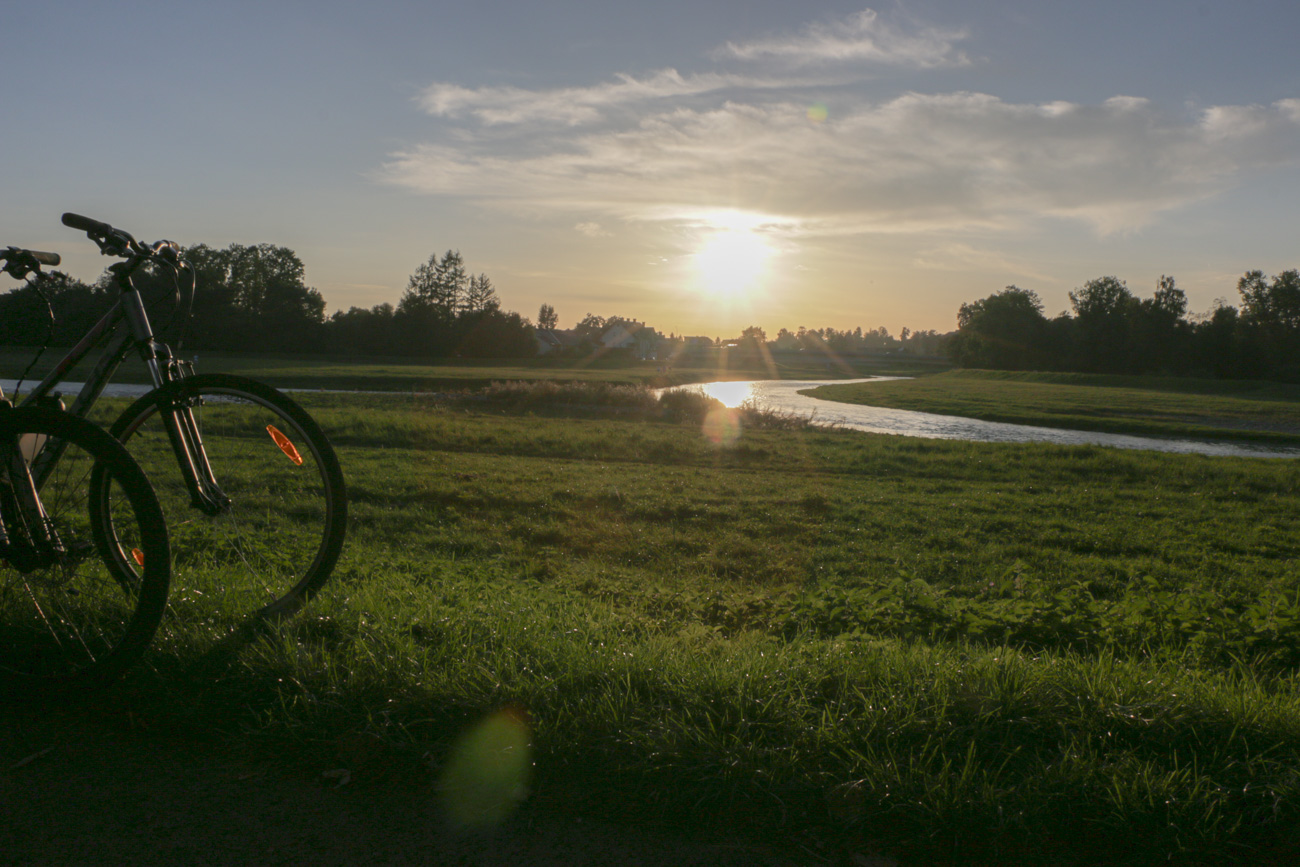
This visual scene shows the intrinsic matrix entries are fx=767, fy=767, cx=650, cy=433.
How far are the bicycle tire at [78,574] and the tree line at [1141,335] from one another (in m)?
102

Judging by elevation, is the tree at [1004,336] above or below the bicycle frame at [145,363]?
above

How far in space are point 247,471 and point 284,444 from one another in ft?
2.55

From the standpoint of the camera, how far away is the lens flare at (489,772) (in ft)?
7.22

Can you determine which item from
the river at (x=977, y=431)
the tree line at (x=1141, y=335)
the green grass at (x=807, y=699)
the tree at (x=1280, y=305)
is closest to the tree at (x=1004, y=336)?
the tree line at (x=1141, y=335)

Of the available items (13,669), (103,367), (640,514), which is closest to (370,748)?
(13,669)

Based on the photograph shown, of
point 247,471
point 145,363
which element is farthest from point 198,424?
point 247,471

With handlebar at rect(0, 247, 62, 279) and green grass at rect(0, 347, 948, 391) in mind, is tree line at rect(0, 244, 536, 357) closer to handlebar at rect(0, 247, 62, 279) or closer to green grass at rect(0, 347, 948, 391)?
green grass at rect(0, 347, 948, 391)

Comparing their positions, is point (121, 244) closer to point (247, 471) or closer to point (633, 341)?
point (247, 471)

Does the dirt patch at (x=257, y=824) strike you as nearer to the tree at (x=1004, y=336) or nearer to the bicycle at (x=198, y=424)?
the bicycle at (x=198, y=424)

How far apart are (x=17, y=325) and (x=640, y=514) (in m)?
7.63

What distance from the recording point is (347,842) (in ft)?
6.78

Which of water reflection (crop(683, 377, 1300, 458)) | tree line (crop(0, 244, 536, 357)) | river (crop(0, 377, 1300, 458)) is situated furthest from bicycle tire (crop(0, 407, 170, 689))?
tree line (crop(0, 244, 536, 357))

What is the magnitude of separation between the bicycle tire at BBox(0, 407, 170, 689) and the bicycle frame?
175mm

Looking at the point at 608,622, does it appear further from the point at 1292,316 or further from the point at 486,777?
the point at 1292,316
